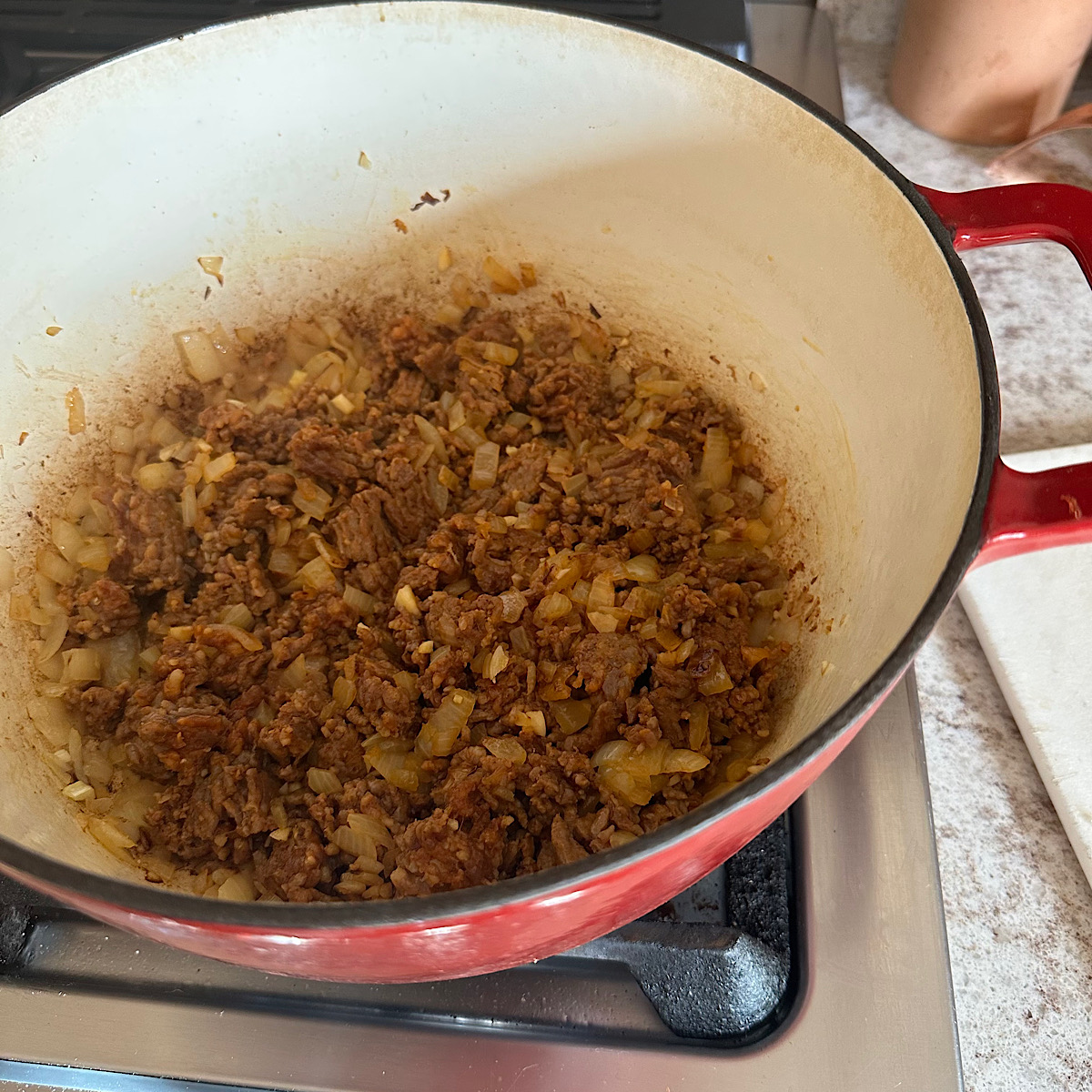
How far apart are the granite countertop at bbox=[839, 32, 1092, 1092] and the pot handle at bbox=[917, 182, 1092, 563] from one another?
1.63ft

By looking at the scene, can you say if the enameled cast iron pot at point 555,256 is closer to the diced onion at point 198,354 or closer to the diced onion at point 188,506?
the diced onion at point 198,354

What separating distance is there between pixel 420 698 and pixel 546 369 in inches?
19.1

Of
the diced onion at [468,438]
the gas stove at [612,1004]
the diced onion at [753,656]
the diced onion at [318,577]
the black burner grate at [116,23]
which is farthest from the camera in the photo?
the black burner grate at [116,23]

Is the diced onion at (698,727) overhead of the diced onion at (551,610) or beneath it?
beneath

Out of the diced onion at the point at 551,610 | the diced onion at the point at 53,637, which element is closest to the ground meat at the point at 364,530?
the diced onion at the point at 551,610

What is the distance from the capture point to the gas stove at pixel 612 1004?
861 millimetres

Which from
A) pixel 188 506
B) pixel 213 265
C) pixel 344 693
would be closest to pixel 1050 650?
pixel 344 693

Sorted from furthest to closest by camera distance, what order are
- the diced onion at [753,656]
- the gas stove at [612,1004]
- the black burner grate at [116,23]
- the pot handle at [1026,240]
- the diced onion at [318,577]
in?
1. the black burner grate at [116,23]
2. the diced onion at [318,577]
3. the diced onion at [753,656]
4. the gas stove at [612,1004]
5. the pot handle at [1026,240]

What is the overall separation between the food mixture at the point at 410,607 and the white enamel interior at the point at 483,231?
5cm

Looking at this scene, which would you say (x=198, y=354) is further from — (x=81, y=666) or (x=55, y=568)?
(x=81, y=666)

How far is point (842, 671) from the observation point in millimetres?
823

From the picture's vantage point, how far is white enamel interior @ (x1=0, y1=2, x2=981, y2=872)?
889 mm

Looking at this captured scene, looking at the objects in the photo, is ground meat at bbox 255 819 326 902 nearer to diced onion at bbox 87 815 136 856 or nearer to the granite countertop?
diced onion at bbox 87 815 136 856

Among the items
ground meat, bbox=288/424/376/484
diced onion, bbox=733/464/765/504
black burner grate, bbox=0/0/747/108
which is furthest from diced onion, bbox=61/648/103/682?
black burner grate, bbox=0/0/747/108
